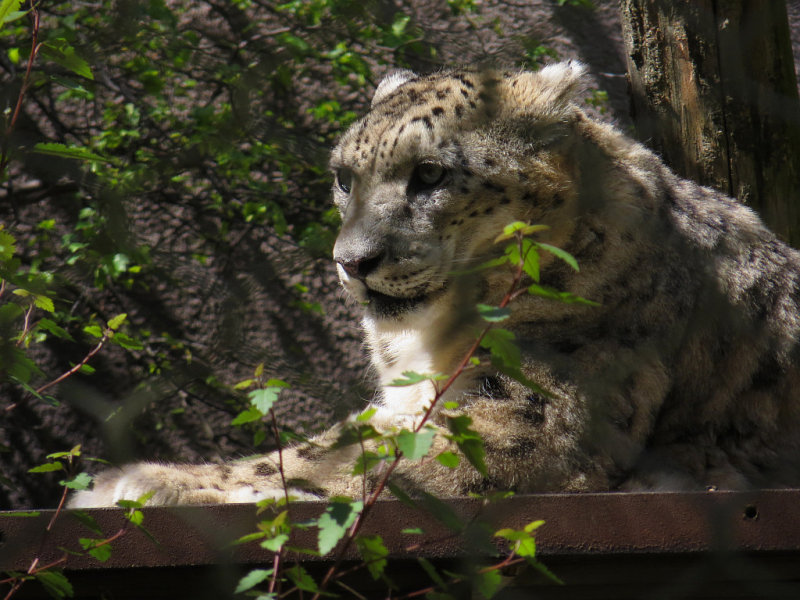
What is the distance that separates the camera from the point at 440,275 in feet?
6.89

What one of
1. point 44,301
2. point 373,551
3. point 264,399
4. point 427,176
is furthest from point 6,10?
point 427,176

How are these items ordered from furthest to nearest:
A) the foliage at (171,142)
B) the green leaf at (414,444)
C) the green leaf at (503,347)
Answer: the foliage at (171,142) < the green leaf at (503,347) < the green leaf at (414,444)

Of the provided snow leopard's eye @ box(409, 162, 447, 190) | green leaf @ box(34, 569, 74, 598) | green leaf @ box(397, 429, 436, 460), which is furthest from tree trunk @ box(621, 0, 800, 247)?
green leaf @ box(34, 569, 74, 598)

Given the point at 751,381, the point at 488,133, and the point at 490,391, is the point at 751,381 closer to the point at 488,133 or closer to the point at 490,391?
the point at 490,391

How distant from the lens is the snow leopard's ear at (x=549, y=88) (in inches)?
90.6

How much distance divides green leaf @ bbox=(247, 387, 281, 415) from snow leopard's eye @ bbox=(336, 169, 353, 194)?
4.45 feet

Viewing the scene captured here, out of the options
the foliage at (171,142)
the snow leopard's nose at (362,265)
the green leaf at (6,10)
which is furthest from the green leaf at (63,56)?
the snow leopard's nose at (362,265)

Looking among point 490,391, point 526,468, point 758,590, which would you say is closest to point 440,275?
point 490,391

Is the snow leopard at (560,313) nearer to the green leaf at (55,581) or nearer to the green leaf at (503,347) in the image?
the green leaf at (55,581)

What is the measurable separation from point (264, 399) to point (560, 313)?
1021 mm

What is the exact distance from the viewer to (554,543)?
153cm

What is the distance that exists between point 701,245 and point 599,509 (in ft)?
2.85

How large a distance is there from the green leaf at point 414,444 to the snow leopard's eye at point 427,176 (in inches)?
45.3

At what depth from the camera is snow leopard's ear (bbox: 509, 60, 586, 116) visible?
90.6 inches
